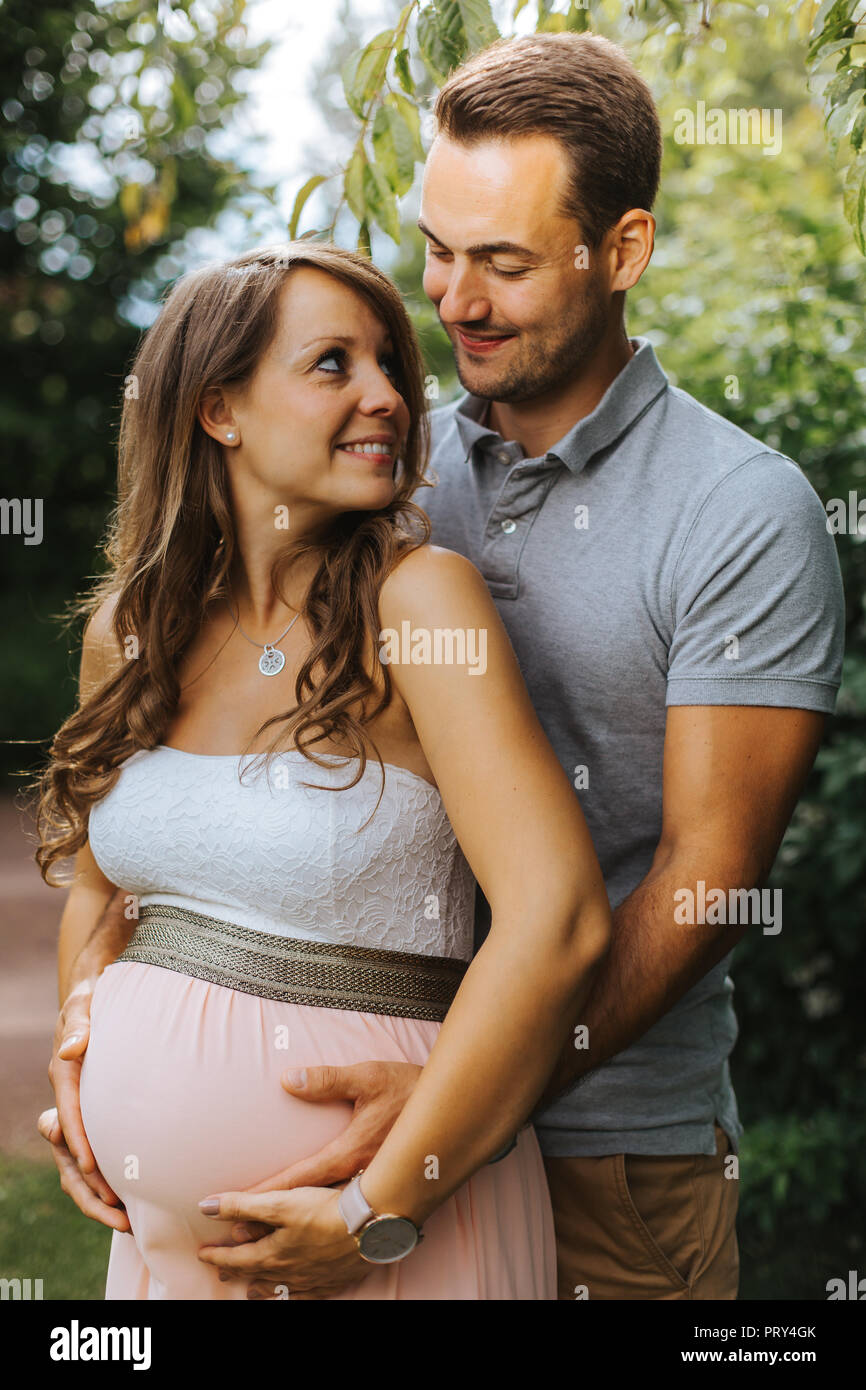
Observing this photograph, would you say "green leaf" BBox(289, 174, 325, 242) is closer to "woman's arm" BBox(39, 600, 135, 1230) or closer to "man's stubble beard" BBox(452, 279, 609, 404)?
"man's stubble beard" BBox(452, 279, 609, 404)

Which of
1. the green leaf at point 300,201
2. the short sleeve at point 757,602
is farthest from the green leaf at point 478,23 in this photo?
the short sleeve at point 757,602

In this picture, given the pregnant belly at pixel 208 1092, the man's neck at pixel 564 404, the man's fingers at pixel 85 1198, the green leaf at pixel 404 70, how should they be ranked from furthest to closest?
the green leaf at pixel 404 70, the man's neck at pixel 564 404, the man's fingers at pixel 85 1198, the pregnant belly at pixel 208 1092

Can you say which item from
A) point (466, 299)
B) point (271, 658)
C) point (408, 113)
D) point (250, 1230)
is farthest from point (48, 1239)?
point (408, 113)

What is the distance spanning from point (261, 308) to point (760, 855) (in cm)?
109

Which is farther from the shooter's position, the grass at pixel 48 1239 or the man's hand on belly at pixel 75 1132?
the grass at pixel 48 1239

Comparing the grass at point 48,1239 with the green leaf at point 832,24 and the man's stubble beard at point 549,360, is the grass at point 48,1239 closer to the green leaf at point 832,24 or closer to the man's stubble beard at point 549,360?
the man's stubble beard at point 549,360

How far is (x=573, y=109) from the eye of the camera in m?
2.04

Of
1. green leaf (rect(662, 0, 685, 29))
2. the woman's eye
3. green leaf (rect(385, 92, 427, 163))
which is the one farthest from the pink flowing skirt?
green leaf (rect(662, 0, 685, 29))

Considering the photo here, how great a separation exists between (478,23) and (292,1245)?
6.17 ft

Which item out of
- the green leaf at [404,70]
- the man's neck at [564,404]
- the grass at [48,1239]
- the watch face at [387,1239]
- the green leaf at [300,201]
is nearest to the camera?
the watch face at [387,1239]

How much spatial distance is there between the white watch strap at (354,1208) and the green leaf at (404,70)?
1.82 metres

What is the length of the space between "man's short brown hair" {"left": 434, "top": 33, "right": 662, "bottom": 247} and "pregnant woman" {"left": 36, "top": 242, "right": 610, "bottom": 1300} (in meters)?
0.35

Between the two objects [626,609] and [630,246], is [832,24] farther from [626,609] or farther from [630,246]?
[626,609]

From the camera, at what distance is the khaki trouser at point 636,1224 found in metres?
2.08
